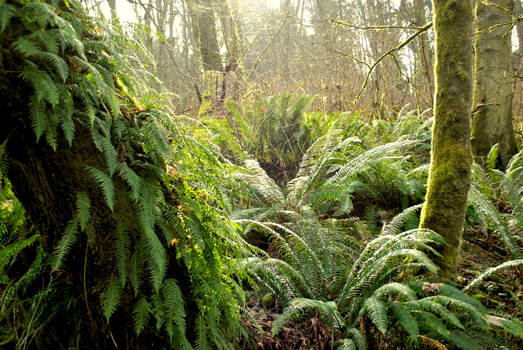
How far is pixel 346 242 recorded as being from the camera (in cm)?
273

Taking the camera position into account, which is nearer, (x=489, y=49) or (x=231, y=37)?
(x=489, y=49)

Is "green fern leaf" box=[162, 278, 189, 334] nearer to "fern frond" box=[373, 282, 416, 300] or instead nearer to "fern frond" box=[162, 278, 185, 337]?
"fern frond" box=[162, 278, 185, 337]

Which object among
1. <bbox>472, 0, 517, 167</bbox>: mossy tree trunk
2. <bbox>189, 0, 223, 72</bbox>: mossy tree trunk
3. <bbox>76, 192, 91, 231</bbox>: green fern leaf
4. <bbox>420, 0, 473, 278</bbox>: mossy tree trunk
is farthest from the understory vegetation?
<bbox>189, 0, 223, 72</bbox>: mossy tree trunk

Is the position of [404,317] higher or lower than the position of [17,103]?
lower

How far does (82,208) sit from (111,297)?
30 cm

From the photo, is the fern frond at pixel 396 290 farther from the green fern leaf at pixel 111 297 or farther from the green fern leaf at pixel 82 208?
the green fern leaf at pixel 82 208

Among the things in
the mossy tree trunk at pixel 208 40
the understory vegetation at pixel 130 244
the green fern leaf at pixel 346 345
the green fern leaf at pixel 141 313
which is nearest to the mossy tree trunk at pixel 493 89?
the understory vegetation at pixel 130 244

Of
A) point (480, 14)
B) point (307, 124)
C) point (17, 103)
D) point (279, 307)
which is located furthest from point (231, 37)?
point (17, 103)

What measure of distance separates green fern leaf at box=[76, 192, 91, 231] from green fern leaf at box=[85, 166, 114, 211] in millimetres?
54

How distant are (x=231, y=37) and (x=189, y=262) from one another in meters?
5.26

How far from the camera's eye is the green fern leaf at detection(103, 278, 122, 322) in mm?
1035

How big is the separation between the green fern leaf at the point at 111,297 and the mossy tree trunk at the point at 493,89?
4.46m

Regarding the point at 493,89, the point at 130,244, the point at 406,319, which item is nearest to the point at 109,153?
the point at 130,244

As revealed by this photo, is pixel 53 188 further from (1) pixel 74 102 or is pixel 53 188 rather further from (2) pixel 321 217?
(2) pixel 321 217
